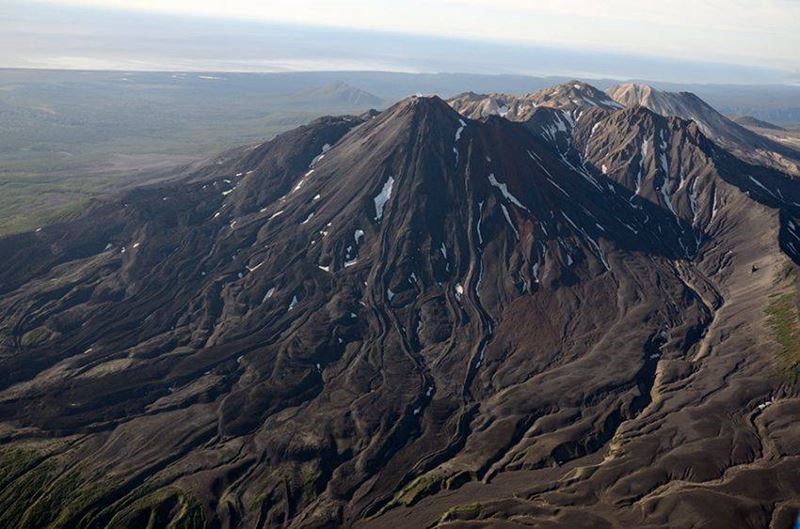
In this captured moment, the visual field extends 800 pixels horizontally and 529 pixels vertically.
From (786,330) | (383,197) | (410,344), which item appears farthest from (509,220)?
(786,330)

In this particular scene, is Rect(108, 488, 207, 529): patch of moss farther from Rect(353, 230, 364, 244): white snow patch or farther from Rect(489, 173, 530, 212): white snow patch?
Rect(489, 173, 530, 212): white snow patch

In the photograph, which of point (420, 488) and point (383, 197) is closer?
point (420, 488)

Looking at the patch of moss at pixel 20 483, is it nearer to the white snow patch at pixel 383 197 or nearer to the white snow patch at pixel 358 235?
the white snow patch at pixel 358 235

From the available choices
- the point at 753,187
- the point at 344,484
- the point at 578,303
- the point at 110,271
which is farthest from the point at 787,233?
the point at 110,271

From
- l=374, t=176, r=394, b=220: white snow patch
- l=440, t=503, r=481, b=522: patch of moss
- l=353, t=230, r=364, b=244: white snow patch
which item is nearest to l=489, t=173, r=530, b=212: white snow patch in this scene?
l=374, t=176, r=394, b=220: white snow patch

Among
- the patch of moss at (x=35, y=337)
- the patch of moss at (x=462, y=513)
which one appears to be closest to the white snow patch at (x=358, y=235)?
the patch of moss at (x=35, y=337)

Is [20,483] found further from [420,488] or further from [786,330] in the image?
[786,330]
